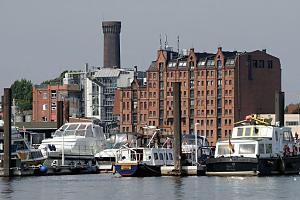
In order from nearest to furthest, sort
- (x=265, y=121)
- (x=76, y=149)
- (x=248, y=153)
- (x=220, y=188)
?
(x=220, y=188) < (x=248, y=153) < (x=265, y=121) < (x=76, y=149)

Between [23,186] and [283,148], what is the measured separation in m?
29.1

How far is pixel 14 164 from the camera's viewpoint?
12175 centimetres

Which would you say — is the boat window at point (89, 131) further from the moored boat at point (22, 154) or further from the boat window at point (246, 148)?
the boat window at point (246, 148)

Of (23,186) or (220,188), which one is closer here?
(220,188)

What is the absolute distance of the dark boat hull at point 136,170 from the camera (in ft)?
375

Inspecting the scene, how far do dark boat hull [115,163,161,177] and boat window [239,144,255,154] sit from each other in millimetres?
10113

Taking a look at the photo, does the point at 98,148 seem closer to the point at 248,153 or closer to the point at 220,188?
the point at 248,153

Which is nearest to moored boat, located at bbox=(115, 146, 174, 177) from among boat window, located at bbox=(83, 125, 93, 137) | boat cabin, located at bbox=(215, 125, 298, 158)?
boat cabin, located at bbox=(215, 125, 298, 158)

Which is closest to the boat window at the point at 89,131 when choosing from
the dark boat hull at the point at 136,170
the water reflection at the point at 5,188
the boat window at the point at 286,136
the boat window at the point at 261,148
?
the dark boat hull at the point at 136,170

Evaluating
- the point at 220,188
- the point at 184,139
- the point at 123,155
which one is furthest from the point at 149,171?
the point at 184,139

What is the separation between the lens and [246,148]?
110625mm

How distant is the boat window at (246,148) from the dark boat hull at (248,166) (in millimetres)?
1429

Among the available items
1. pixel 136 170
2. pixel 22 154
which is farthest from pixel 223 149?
pixel 22 154

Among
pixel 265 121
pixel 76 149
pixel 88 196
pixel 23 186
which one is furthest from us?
pixel 76 149
